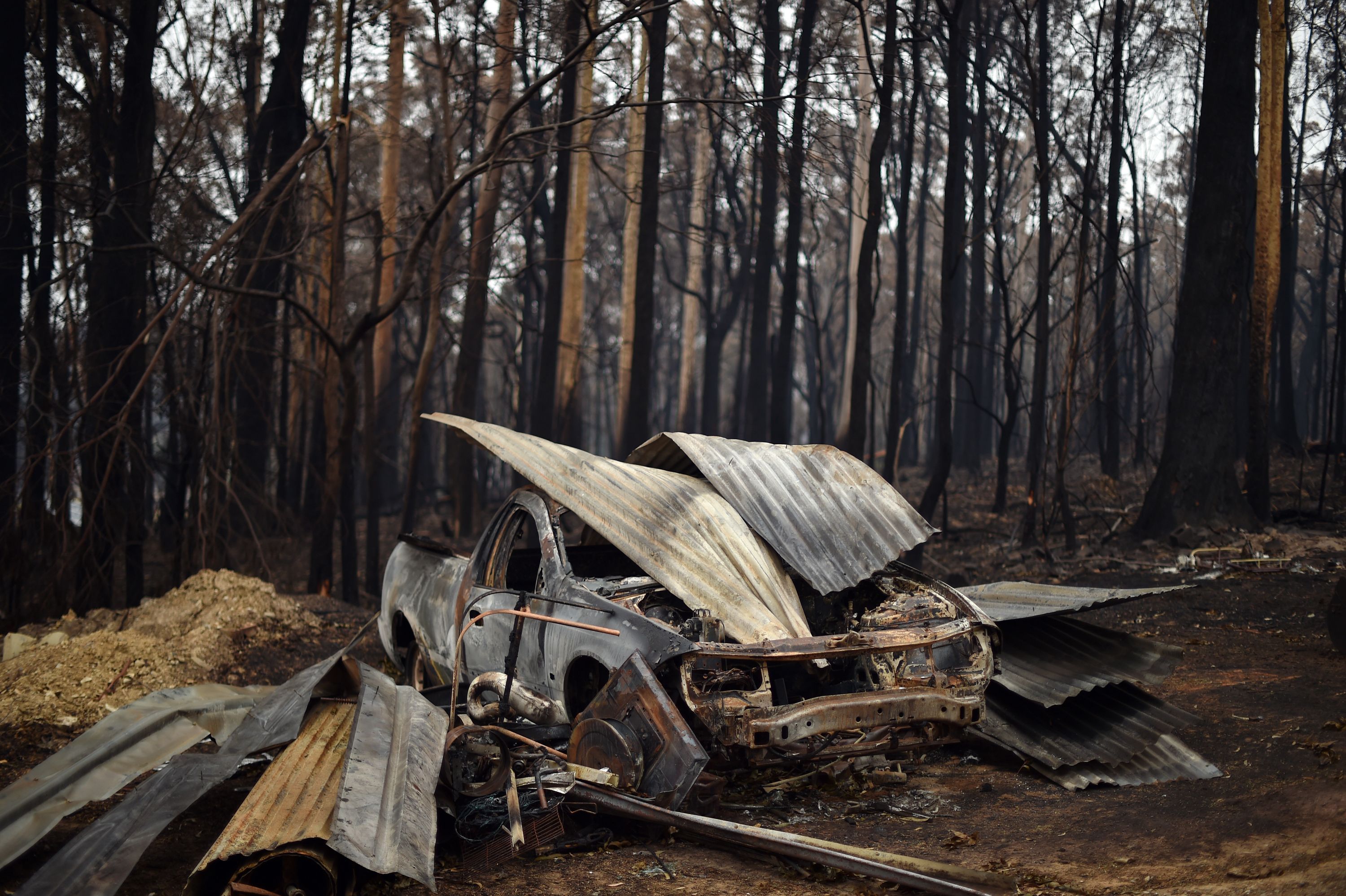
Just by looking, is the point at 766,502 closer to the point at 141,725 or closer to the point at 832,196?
the point at 141,725

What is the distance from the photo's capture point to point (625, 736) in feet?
16.3

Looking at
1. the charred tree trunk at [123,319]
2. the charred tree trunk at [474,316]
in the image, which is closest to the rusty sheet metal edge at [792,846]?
the charred tree trunk at [123,319]

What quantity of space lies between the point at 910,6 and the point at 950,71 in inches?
150

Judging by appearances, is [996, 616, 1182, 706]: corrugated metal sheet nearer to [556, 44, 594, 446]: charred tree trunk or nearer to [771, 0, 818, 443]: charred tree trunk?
[771, 0, 818, 443]: charred tree trunk

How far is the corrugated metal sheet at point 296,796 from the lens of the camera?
13.2 ft

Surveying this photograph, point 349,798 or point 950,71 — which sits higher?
point 950,71

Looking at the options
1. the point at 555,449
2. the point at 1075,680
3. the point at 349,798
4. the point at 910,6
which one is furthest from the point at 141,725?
the point at 910,6

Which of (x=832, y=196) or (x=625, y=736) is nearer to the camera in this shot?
(x=625, y=736)

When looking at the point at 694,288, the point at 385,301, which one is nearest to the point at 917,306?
the point at 694,288

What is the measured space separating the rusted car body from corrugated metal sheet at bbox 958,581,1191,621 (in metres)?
0.71

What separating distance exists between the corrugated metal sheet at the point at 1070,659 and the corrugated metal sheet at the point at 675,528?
159 cm

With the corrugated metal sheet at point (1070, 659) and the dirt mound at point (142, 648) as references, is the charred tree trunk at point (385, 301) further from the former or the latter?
the corrugated metal sheet at point (1070, 659)

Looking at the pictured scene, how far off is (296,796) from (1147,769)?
4471mm

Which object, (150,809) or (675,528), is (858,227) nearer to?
(675,528)
